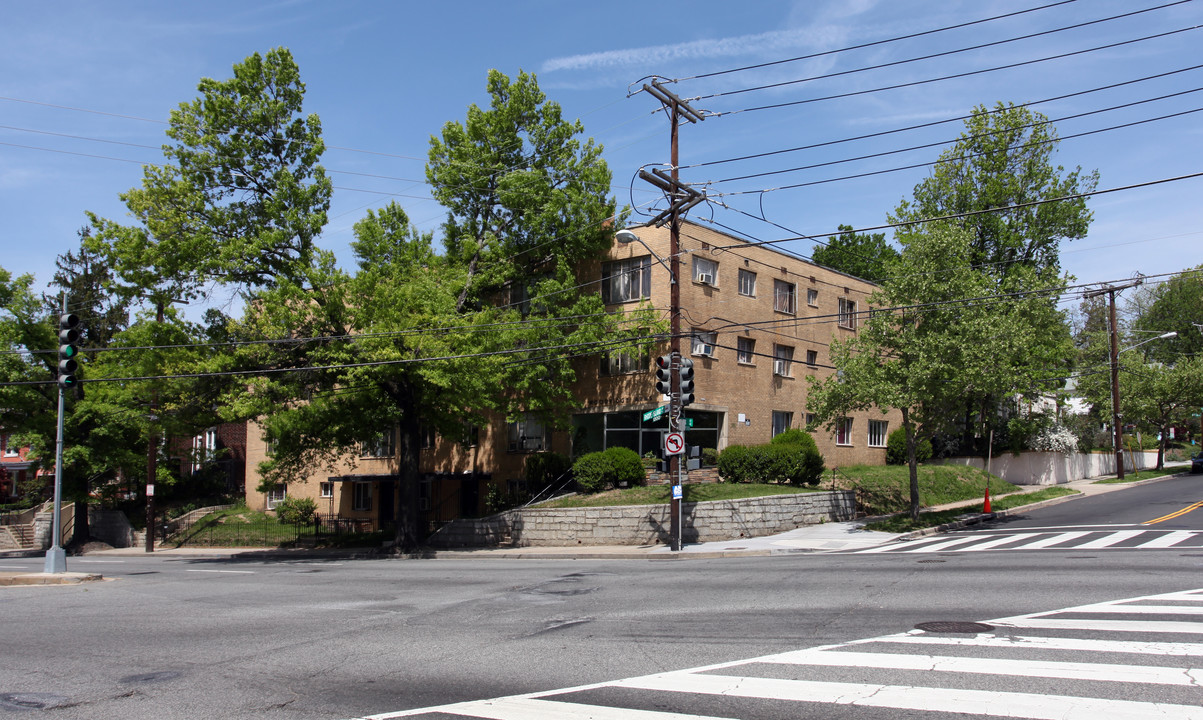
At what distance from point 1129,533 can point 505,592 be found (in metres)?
16.3

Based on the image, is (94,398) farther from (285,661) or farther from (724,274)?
(285,661)

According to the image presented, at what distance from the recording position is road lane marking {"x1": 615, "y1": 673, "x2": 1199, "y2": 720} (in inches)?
240

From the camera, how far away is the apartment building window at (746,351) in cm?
3244

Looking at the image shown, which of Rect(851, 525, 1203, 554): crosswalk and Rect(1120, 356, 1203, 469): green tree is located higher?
Rect(1120, 356, 1203, 469): green tree

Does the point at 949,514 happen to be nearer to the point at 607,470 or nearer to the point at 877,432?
the point at 607,470

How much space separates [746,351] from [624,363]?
16.8 feet

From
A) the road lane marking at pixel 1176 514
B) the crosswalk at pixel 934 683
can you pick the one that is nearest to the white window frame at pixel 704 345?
the road lane marking at pixel 1176 514

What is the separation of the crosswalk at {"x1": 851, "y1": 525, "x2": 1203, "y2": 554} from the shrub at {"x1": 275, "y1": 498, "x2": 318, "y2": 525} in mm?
26926

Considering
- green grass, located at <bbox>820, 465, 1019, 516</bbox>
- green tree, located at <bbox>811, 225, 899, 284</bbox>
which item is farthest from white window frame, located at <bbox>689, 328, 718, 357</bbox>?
green tree, located at <bbox>811, 225, 899, 284</bbox>

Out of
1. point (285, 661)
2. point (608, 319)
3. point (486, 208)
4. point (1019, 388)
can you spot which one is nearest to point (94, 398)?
point (486, 208)

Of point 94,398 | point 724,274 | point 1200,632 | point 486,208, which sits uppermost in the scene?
point 486,208

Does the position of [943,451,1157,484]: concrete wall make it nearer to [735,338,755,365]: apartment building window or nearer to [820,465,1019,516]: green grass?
[820,465,1019,516]: green grass

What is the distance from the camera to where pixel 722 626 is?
10.2m

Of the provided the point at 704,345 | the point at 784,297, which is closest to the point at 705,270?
the point at 704,345
